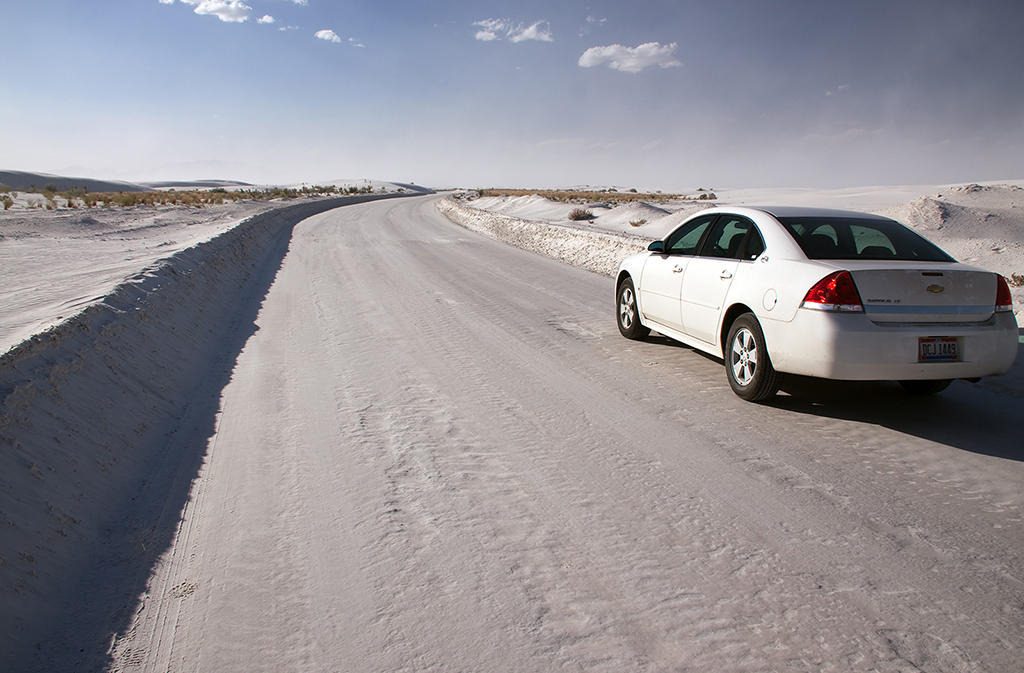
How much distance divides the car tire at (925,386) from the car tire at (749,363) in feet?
4.48

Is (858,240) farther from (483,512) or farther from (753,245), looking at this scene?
(483,512)

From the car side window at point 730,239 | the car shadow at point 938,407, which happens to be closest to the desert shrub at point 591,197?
the car side window at point 730,239

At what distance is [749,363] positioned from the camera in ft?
17.5

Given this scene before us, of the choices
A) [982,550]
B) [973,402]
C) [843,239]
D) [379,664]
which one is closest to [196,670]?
[379,664]

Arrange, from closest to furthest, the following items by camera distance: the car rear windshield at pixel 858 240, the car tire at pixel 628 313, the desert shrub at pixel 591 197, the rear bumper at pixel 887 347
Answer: the rear bumper at pixel 887 347 < the car rear windshield at pixel 858 240 < the car tire at pixel 628 313 < the desert shrub at pixel 591 197

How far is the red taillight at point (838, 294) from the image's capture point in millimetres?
4582

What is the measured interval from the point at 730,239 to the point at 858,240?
1.07 m

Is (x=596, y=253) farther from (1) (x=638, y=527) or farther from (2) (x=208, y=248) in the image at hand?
(1) (x=638, y=527)

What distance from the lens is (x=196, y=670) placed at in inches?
97.2

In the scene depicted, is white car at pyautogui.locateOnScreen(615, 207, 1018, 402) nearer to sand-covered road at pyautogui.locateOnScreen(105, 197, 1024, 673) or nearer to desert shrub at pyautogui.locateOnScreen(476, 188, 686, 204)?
sand-covered road at pyautogui.locateOnScreen(105, 197, 1024, 673)

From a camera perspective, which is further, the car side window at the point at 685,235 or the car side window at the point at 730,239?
the car side window at the point at 685,235

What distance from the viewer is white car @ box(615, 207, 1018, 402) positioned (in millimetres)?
4559

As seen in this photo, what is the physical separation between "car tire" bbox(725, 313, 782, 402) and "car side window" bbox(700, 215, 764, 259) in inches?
26.5

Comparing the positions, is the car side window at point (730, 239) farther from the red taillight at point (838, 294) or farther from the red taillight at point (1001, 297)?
the red taillight at point (1001, 297)
